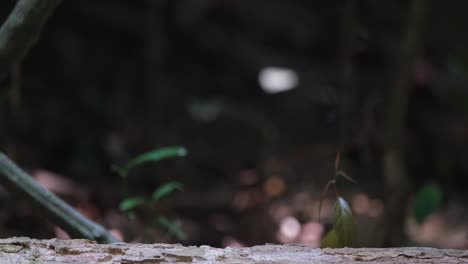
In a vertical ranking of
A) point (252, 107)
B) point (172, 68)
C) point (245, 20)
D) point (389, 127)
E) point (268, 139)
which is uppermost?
point (245, 20)

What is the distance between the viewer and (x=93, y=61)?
3273 millimetres

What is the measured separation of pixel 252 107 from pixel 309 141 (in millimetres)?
359

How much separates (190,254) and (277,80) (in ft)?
7.59

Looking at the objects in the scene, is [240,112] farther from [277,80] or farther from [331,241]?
[331,241]

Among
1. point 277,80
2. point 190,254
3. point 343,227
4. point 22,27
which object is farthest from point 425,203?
point 22,27

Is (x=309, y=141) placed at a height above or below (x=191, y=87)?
A: below

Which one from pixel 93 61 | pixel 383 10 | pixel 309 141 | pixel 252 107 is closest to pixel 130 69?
pixel 93 61

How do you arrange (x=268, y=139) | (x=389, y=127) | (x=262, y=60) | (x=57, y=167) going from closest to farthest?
(x=389, y=127), (x=57, y=167), (x=268, y=139), (x=262, y=60)

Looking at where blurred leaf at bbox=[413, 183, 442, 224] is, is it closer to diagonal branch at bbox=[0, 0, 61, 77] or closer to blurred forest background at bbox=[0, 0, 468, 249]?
blurred forest background at bbox=[0, 0, 468, 249]

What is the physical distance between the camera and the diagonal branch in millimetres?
1131

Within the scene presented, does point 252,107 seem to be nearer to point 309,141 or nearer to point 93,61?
point 309,141

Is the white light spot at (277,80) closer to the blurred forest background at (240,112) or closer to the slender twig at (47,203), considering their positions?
the blurred forest background at (240,112)

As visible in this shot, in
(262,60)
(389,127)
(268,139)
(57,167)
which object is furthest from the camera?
(262,60)

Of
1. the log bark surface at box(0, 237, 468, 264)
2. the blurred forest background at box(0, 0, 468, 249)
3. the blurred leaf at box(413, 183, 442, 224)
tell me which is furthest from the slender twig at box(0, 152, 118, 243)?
the blurred leaf at box(413, 183, 442, 224)
